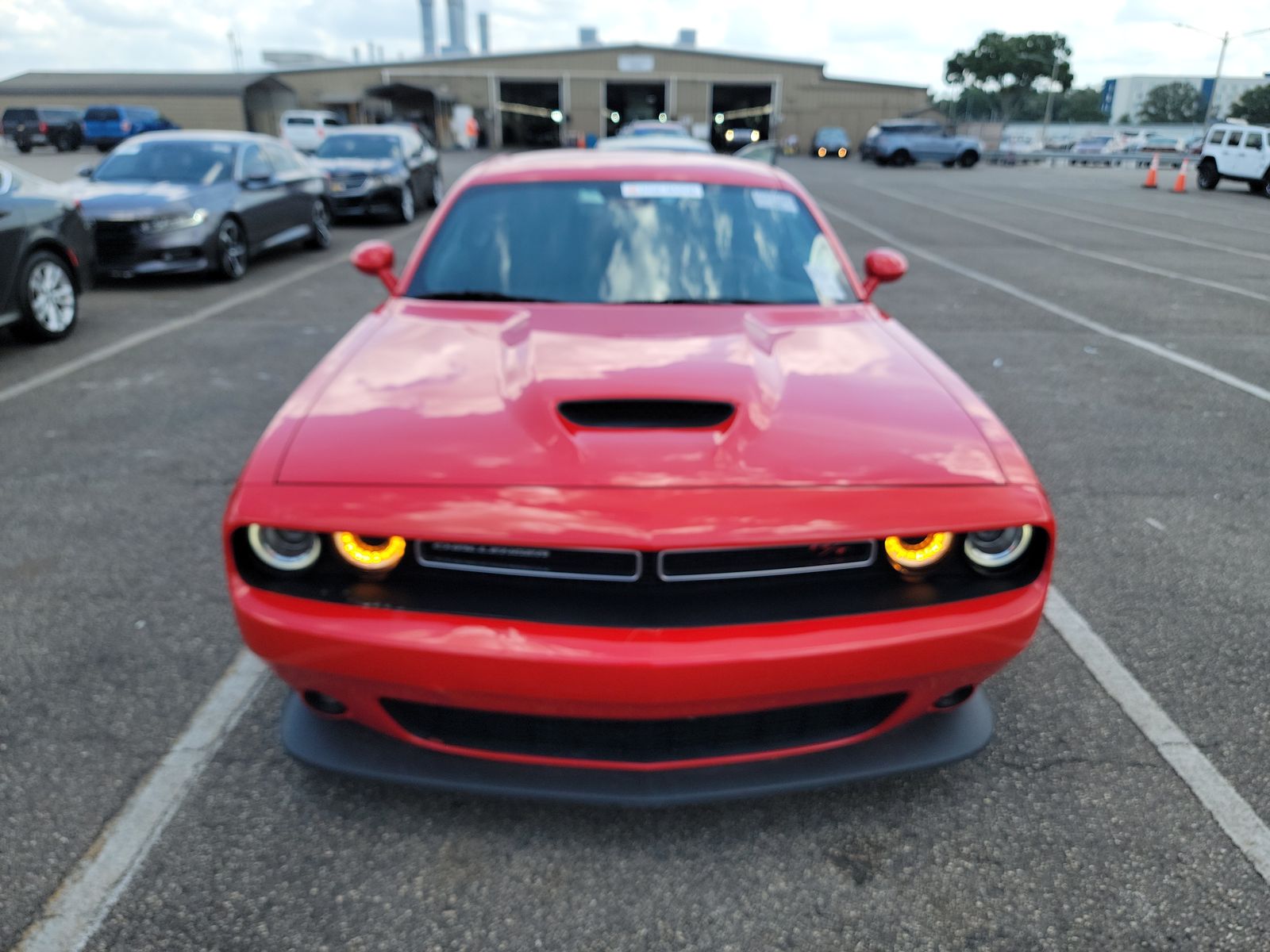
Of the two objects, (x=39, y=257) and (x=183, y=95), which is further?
(x=183, y=95)

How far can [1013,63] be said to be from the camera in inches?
3287

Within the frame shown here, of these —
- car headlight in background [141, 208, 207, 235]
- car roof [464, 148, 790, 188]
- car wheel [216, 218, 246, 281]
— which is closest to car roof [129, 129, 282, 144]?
car wheel [216, 218, 246, 281]

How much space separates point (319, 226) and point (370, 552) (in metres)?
11.0

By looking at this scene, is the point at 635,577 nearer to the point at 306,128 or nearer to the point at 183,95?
the point at 306,128

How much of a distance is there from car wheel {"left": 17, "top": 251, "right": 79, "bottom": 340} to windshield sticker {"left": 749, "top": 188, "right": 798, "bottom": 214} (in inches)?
220

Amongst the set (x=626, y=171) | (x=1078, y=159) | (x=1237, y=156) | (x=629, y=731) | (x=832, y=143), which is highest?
(x=626, y=171)

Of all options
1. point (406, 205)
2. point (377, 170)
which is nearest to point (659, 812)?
point (377, 170)

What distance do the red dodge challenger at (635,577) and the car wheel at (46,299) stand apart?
5.55 m

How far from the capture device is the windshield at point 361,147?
14.7 m

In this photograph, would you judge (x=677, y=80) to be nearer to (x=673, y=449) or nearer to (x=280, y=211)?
(x=280, y=211)

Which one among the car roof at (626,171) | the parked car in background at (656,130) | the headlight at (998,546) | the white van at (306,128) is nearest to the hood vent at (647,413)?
the headlight at (998,546)

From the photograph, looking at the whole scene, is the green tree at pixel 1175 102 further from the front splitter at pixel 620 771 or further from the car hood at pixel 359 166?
the front splitter at pixel 620 771

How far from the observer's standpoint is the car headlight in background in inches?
347

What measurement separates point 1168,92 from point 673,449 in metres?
152
